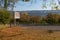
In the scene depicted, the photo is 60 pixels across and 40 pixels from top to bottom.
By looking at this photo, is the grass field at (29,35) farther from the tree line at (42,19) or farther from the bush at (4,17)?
the tree line at (42,19)

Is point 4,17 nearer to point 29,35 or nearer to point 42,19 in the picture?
point 29,35

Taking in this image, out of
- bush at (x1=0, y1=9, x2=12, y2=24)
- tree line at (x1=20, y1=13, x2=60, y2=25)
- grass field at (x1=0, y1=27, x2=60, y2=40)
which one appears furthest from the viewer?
tree line at (x1=20, y1=13, x2=60, y2=25)

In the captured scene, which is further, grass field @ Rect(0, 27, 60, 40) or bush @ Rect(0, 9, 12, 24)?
bush @ Rect(0, 9, 12, 24)

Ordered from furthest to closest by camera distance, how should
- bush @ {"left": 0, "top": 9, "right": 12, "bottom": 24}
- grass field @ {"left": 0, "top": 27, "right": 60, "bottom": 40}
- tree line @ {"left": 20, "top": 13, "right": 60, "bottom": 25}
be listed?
tree line @ {"left": 20, "top": 13, "right": 60, "bottom": 25}
bush @ {"left": 0, "top": 9, "right": 12, "bottom": 24}
grass field @ {"left": 0, "top": 27, "right": 60, "bottom": 40}

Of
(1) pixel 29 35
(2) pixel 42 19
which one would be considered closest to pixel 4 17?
(1) pixel 29 35

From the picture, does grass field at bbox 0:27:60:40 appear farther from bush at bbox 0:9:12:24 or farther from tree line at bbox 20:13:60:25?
tree line at bbox 20:13:60:25

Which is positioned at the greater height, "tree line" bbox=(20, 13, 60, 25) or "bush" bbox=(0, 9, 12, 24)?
"bush" bbox=(0, 9, 12, 24)

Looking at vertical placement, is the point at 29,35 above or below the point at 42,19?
above

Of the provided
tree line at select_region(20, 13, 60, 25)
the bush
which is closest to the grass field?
the bush

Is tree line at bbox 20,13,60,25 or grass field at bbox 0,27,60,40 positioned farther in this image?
tree line at bbox 20,13,60,25

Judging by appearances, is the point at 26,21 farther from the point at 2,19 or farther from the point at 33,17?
the point at 2,19

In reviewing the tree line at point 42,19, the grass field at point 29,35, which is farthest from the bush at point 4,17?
the tree line at point 42,19

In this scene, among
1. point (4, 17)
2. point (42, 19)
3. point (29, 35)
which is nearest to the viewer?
point (29, 35)

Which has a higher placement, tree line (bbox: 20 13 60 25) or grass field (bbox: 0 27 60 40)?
grass field (bbox: 0 27 60 40)
